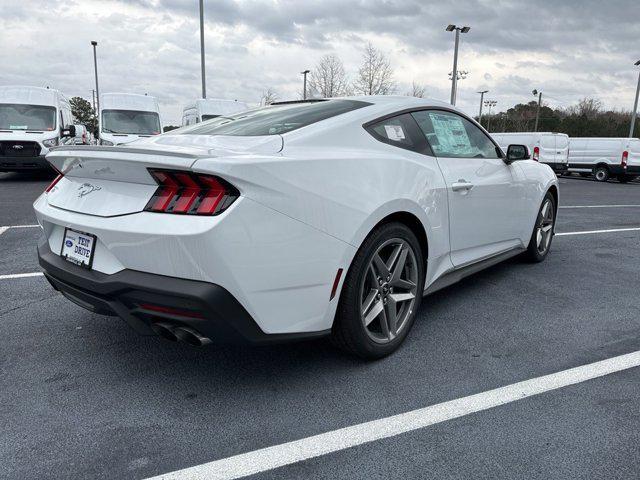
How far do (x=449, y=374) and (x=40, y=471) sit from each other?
6.42 feet

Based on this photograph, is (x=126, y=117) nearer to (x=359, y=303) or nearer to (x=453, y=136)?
(x=453, y=136)

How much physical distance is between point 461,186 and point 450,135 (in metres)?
0.43

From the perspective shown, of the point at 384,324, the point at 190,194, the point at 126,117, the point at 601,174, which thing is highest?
the point at 126,117

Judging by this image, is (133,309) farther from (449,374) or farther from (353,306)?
(449,374)

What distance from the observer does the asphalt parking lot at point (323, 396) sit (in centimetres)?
208

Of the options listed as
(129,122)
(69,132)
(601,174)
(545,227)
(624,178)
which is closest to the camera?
(545,227)

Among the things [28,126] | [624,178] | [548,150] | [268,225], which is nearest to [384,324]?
[268,225]

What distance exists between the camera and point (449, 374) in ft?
9.30

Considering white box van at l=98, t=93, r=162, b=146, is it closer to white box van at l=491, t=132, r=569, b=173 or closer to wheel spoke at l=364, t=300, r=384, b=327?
wheel spoke at l=364, t=300, r=384, b=327

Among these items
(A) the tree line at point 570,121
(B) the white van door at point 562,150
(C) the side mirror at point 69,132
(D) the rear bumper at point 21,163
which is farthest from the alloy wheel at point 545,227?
(A) the tree line at point 570,121

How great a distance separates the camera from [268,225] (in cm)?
224

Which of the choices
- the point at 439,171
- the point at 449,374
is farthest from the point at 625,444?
the point at 439,171

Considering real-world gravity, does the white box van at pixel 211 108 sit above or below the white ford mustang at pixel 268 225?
above

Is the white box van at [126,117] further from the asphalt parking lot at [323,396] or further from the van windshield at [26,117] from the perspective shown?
the asphalt parking lot at [323,396]
